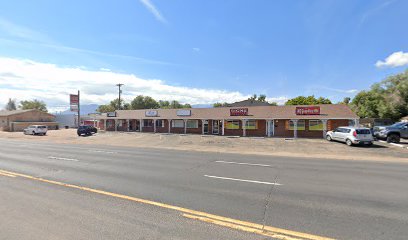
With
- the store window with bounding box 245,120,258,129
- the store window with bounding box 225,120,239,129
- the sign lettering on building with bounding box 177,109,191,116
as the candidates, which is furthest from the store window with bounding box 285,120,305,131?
the sign lettering on building with bounding box 177,109,191,116

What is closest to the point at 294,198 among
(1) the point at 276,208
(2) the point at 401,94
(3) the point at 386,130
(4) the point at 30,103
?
(1) the point at 276,208

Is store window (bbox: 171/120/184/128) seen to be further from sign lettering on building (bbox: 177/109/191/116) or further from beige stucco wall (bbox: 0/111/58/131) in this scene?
beige stucco wall (bbox: 0/111/58/131)

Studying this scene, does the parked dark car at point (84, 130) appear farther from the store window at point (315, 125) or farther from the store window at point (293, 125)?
the store window at point (315, 125)

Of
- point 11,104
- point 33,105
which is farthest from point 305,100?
point 11,104

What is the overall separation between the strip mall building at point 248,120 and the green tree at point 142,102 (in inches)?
2293

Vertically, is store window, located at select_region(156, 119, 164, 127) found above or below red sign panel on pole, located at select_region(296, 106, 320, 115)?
below

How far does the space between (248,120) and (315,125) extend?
8241 millimetres

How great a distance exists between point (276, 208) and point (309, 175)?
4632 millimetres

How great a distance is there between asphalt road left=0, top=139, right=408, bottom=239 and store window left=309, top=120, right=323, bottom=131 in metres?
20.8

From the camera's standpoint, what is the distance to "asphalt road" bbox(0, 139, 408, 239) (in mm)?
4648

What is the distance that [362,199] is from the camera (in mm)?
6582

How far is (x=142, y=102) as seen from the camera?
10394cm

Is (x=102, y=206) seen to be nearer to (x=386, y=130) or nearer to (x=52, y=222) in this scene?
(x=52, y=222)

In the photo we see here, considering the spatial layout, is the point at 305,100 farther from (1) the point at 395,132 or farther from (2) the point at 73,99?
(2) the point at 73,99
